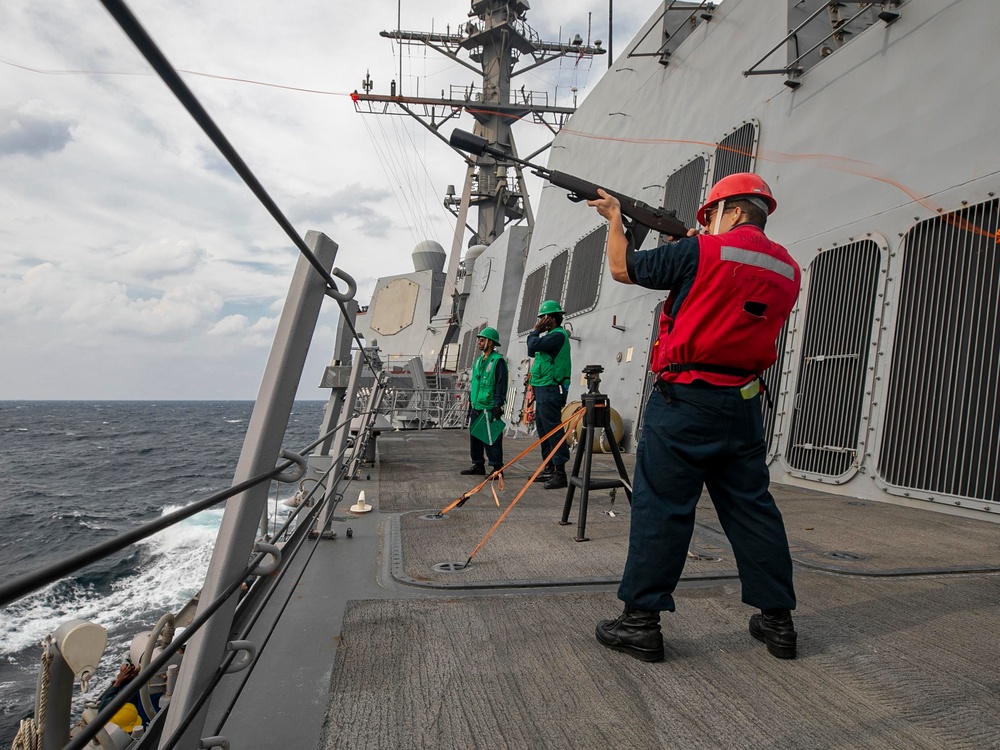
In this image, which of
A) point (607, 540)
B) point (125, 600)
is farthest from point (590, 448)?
point (125, 600)

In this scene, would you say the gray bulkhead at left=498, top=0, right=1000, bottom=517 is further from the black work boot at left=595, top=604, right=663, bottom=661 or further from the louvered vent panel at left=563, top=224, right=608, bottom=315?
the black work boot at left=595, top=604, right=663, bottom=661

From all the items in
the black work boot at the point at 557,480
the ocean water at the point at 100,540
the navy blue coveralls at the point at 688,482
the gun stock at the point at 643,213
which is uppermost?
the gun stock at the point at 643,213

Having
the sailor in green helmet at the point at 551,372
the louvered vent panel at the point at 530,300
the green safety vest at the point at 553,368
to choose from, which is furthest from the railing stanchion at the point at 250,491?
the louvered vent panel at the point at 530,300

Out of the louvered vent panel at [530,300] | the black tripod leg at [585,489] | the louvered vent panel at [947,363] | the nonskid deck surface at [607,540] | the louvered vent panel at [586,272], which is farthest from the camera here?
the louvered vent panel at [530,300]

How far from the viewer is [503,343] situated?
17.1m

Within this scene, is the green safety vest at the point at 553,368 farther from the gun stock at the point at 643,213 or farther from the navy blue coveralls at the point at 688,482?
the navy blue coveralls at the point at 688,482

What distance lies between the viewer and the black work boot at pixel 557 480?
5.49 metres

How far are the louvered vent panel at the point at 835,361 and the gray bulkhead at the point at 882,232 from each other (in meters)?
0.01

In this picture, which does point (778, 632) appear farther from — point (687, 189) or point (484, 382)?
point (687, 189)

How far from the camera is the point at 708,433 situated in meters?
2.04

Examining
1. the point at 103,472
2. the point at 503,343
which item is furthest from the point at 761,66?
the point at 103,472

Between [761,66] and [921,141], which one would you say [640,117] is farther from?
[921,141]

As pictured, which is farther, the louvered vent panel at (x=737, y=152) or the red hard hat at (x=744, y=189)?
the louvered vent panel at (x=737, y=152)

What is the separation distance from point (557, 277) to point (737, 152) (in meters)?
5.26
